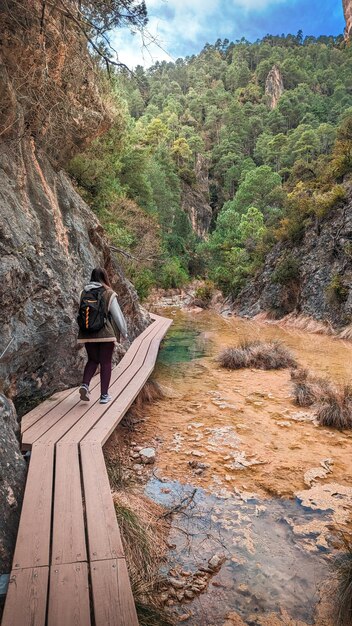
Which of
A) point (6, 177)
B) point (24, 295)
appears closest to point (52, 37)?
point (6, 177)

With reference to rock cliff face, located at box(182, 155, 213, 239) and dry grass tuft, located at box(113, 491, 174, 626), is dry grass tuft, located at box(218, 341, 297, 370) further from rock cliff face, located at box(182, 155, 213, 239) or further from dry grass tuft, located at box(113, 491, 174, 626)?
rock cliff face, located at box(182, 155, 213, 239)

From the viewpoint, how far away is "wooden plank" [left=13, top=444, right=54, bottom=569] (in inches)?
77.9

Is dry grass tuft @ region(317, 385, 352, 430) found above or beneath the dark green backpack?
beneath

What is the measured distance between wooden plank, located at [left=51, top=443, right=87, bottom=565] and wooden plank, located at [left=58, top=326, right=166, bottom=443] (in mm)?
324

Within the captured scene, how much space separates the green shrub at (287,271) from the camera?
20703 millimetres

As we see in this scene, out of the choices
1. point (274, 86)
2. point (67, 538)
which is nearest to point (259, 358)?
point (67, 538)

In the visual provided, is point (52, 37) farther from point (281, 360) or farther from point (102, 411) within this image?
point (281, 360)

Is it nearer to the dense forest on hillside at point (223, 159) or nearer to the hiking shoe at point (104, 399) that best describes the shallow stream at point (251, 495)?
Result: the hiking shoe at point (104, 399)

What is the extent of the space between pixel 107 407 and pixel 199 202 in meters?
60.6

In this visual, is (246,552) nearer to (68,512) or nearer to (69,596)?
(68,512)

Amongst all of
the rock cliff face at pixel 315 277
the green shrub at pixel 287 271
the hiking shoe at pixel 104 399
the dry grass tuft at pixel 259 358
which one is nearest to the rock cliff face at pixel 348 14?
the rock cliff face at pixel 315 277

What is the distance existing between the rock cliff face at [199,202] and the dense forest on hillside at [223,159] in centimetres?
35

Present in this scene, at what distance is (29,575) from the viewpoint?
1857 millimetres

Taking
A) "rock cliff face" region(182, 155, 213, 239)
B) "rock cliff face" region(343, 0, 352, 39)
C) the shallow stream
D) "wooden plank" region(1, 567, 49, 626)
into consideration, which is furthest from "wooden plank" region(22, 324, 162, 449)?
"rock cliff face" region(343, 0, 352, 39)
